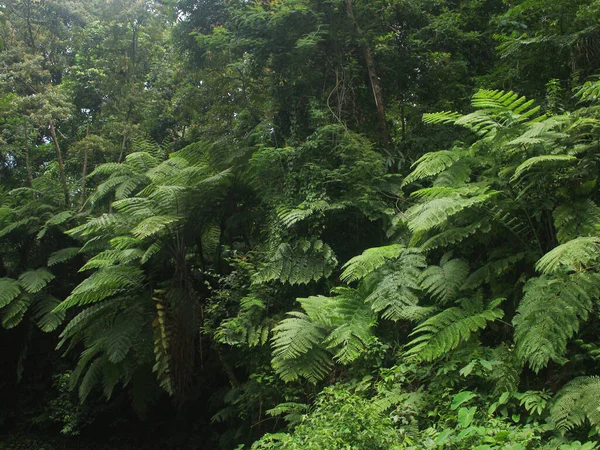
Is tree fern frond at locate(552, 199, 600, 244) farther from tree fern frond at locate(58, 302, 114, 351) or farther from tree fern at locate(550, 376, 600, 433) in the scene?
tree fern frond at locate(58, 302, 114, 351)

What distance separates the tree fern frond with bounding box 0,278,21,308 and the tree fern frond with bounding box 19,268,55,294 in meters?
0.10

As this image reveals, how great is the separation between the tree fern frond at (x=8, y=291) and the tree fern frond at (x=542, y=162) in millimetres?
6836

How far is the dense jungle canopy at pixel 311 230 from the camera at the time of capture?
284cm

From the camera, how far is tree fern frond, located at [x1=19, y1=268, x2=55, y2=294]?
22.4ft

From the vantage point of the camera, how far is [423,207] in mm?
3531

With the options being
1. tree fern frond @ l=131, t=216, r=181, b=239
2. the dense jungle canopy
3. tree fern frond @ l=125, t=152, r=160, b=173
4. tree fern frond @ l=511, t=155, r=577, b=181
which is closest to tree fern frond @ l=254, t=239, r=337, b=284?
the dense jungle canopy

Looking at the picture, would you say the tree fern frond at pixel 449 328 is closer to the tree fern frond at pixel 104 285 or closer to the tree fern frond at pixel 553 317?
the tree fern frond at pixel 553 317

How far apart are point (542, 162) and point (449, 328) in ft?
4.65

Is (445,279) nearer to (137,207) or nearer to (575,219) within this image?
(575,219)

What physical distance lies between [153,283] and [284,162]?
238 cm

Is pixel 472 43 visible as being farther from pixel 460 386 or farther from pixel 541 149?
pixel 460 386

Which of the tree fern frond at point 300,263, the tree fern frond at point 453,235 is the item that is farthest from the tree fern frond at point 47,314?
the tree fern frond at point 453,235

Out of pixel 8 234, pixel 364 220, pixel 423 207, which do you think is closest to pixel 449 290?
pixel 423 207

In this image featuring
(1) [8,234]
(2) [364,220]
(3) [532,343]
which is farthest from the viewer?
(1) [8,234]
